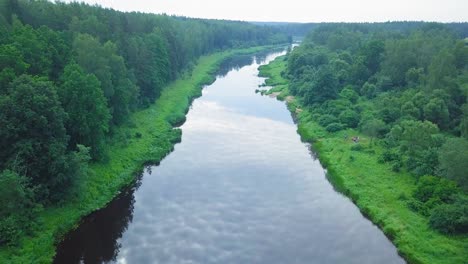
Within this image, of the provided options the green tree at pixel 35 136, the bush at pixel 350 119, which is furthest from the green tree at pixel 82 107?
the bush at pixel 350 119

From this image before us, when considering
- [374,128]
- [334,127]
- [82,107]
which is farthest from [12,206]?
[334,127]

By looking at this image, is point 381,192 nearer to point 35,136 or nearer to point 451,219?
point 451,219

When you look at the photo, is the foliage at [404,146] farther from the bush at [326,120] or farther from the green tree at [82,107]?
the green tree at [82,107]

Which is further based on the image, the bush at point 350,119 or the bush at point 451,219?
the bush at point 350,119

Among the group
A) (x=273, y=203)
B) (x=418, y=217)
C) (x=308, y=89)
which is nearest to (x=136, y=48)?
(x=308, y=89)

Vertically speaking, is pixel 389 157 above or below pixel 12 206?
below
